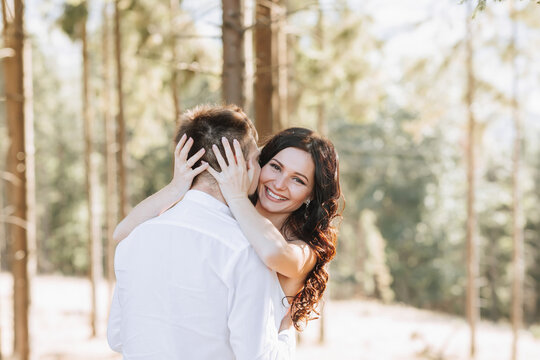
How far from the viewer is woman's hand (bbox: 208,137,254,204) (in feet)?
6.26

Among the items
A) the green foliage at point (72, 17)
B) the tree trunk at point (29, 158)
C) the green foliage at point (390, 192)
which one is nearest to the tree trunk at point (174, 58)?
the green foliage at point (72, 17)

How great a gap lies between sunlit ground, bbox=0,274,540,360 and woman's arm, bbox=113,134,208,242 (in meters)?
7.79

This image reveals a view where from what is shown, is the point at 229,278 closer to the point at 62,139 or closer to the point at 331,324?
the point at 331,324

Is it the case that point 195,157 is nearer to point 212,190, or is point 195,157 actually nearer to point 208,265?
point 212,190

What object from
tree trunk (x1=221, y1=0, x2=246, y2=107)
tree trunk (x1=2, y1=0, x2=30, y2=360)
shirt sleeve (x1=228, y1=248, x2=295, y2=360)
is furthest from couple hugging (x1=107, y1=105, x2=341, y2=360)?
tree trunk (x1=2, y1=0, x2=30, y2=360)

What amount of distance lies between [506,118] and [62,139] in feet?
81.5

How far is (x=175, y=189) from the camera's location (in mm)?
2107

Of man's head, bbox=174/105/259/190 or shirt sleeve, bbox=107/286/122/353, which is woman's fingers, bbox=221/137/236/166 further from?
shirt sleeve, bbox=107/286/122/353

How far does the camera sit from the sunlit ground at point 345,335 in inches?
451

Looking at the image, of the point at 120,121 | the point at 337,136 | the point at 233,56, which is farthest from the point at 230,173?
the point at 337,136

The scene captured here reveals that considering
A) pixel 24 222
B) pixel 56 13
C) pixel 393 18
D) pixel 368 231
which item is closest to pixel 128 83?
pixel 56 13

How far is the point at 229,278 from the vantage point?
5.47 feet

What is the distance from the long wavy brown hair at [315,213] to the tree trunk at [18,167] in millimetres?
4551

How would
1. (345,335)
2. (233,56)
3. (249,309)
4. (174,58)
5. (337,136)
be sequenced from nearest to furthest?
1. (249,309)
2. (233,56)
3. (174,58)
4. (345,335)
5. (337,136)
